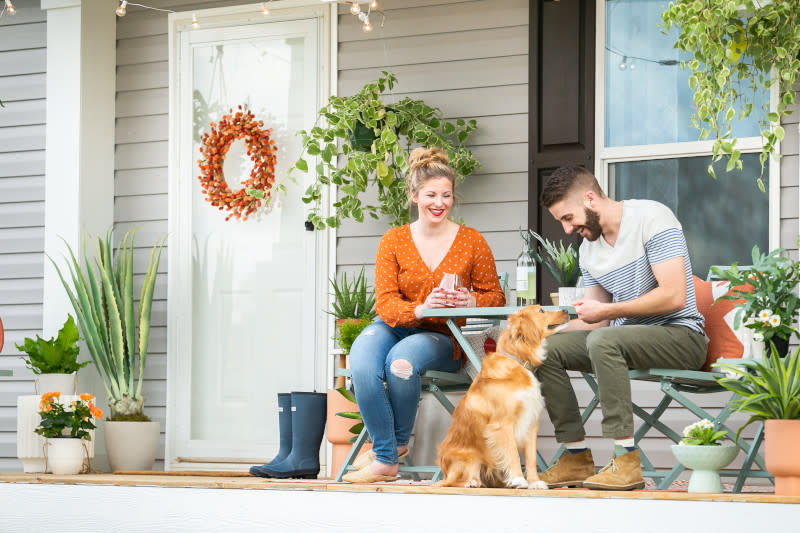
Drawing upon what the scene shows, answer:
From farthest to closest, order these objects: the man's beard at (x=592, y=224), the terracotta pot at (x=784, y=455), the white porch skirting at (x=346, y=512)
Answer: the man's beard at (x=592, y=224) < the terracotta pot at (x=784, y=455) < the white porch skirting at (x=346, y=512)

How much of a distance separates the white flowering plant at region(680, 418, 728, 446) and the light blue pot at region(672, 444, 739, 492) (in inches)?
1.5

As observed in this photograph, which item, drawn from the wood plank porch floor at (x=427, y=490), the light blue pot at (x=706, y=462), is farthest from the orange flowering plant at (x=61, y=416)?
the light blue pot at (x=706, y=462)

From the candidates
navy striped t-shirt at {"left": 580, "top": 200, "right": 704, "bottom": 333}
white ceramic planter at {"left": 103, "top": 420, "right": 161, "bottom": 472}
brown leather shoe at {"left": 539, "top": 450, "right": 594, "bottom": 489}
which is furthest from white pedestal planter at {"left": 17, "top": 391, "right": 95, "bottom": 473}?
navy striped t-shirt at {"left": 580, "top": 200, "right": 704, "bottom": 333}

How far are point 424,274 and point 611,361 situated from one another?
2.78 feet

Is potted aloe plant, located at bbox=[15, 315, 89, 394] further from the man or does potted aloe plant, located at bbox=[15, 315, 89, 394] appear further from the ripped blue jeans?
the man

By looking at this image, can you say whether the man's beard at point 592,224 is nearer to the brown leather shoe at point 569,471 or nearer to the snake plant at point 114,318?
the brown leather shoe at point 569,471

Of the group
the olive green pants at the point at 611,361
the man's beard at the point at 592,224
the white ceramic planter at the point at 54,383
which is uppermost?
the man's beard at the point at 592,224

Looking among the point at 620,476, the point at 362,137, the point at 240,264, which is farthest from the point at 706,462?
the point at 240,264

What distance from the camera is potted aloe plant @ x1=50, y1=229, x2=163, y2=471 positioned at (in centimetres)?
489

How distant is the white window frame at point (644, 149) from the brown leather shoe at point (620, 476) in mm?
1631

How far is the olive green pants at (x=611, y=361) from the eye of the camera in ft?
9.79

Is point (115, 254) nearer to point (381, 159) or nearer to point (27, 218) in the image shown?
point (27, 218)

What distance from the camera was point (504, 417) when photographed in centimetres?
293

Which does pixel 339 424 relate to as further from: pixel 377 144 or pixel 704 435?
pixel 704 435
